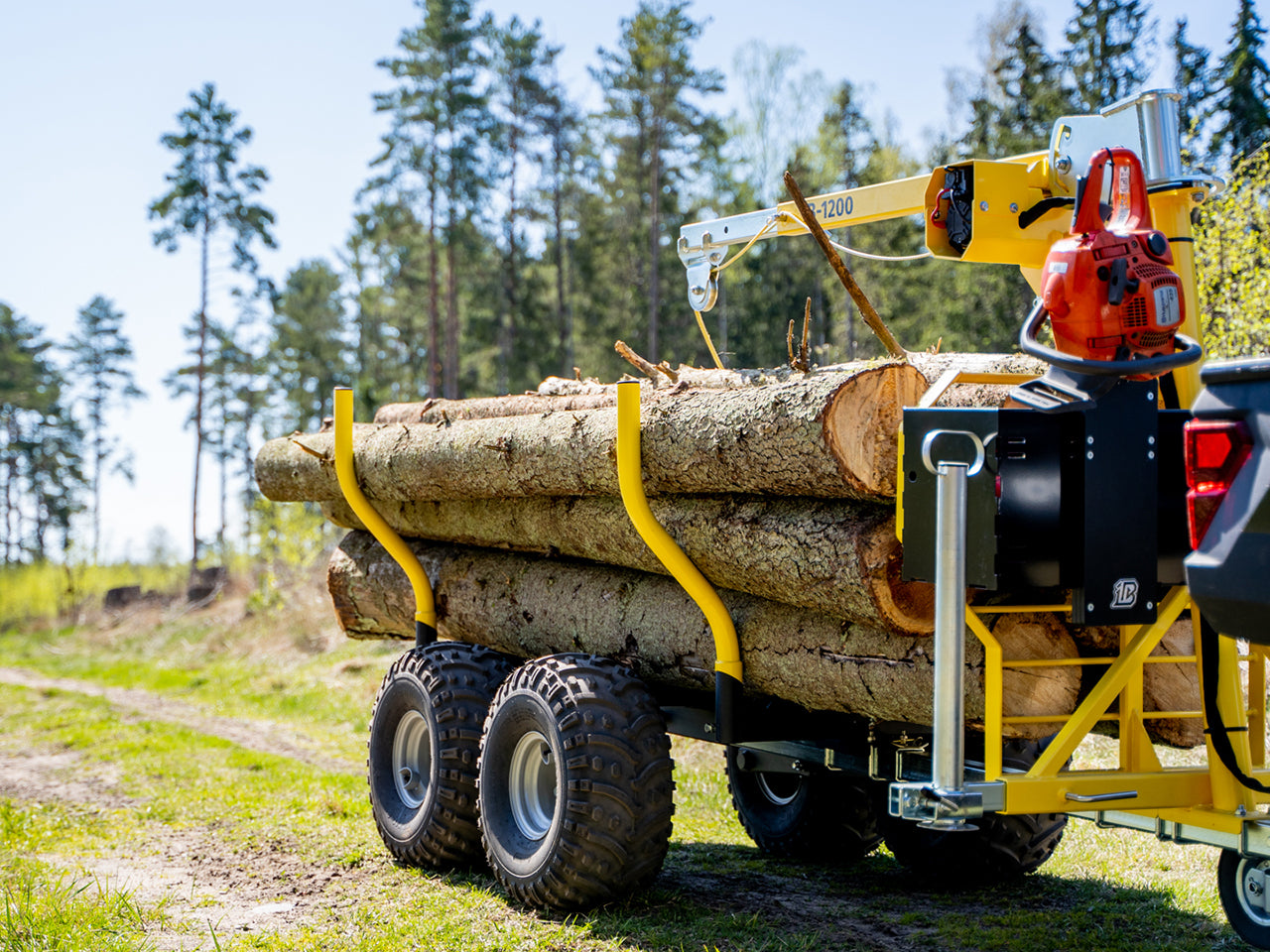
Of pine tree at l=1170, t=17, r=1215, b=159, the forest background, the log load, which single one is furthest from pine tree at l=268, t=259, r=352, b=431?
the log load

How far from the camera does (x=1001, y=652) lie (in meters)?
4.02

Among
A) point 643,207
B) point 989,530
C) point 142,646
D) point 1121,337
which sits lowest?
point 142,646

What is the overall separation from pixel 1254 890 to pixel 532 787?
3164mm

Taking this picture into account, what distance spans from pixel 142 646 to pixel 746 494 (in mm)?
21772

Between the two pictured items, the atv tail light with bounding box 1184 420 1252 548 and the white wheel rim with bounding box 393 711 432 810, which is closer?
the atv tail light with bounding box 1184 420 1252 548

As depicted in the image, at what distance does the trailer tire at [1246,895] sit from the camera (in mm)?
4078

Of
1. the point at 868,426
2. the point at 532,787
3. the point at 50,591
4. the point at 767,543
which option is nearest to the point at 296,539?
the point at 50,591

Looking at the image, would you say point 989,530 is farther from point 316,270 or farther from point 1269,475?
point 316,270

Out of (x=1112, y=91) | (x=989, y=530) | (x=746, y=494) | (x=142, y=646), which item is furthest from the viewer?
(x=1112, y=91)

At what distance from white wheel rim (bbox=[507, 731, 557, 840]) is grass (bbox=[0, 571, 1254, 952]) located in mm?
420

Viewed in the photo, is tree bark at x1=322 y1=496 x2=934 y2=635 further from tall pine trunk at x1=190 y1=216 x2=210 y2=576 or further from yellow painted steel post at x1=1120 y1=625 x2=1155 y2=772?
tall pine trunk at x1=190 y1=216 x2=210 y2=576

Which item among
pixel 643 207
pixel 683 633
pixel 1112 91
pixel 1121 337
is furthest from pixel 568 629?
pixel 643 207

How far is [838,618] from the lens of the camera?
473 cm

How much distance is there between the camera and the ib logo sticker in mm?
3918
